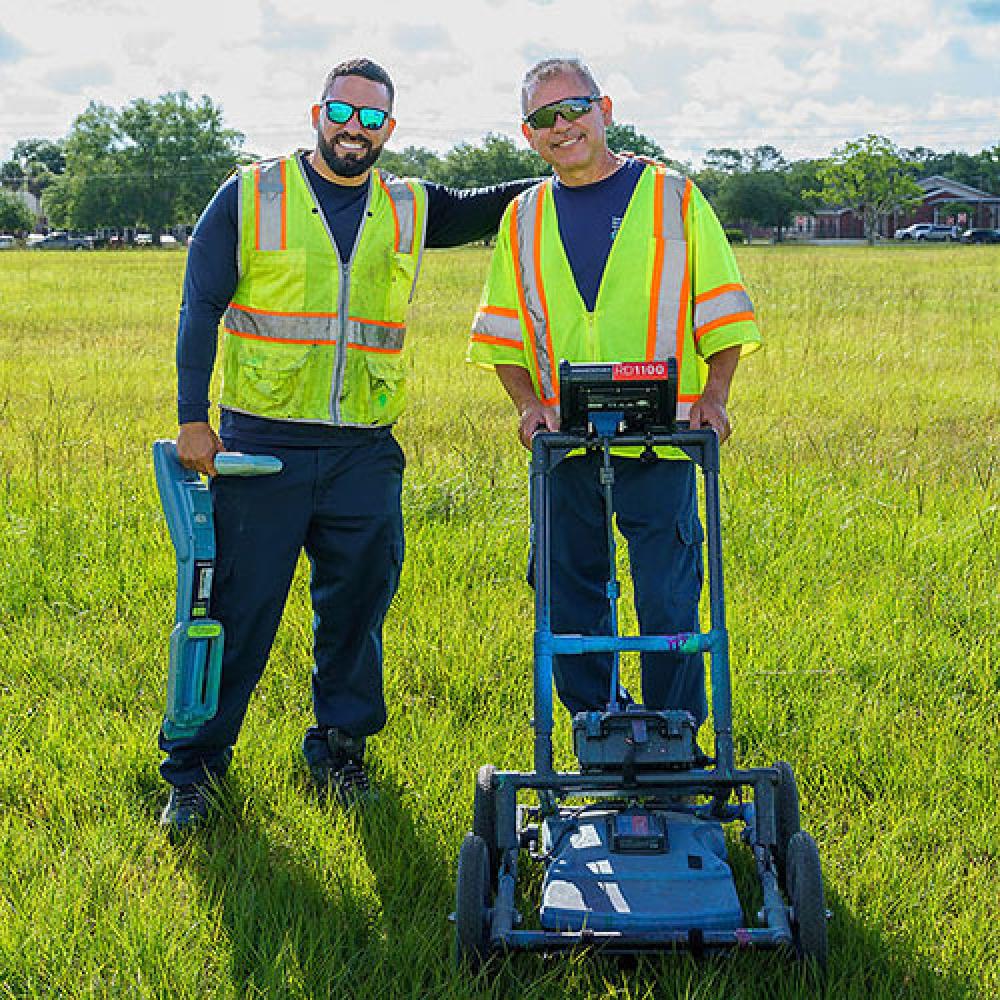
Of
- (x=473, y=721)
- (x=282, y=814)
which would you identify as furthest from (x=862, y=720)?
(x=282, y=814)

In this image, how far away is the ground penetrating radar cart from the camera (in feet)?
10.1

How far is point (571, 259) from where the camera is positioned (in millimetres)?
3885

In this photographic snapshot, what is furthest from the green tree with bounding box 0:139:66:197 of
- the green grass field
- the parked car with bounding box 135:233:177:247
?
the green grass field

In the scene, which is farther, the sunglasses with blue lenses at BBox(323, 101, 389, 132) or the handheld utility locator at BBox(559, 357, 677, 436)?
the sunglasses with blue lenses at BBox(323, 101, 389, 132)

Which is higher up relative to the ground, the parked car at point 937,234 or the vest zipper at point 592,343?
the parked car at point 937,234

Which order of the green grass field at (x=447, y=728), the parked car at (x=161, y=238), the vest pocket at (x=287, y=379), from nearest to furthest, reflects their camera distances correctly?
the green grass field at (x=447, y=728)
the vest pocket at (x=287, y=379)
the parked car at (x=161, y=238)

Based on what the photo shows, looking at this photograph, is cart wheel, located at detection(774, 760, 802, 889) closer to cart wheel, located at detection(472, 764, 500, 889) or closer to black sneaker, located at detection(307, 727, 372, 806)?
cart wheel, located at detection(472, 764, 500, 889)

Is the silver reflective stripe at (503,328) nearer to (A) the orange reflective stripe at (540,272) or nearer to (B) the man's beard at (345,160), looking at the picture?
(A) the orange reflective stripe at (540,272)

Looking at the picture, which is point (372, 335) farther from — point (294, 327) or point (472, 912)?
point (472, 912)

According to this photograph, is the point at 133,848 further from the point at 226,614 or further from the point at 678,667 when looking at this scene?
the point at 678,667

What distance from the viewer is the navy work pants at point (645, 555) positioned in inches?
155

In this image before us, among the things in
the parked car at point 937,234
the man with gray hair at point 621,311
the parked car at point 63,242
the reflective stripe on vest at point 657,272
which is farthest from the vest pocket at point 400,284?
the parked car at point 937,234

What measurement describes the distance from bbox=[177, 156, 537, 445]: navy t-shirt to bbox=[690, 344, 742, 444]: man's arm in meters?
1.19

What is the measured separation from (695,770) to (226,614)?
1.70 meters
